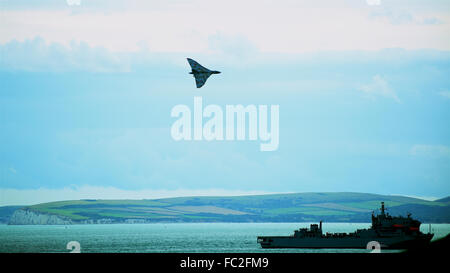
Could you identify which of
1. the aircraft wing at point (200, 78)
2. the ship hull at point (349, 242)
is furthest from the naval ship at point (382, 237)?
the aircraft wing at point (200, 78)

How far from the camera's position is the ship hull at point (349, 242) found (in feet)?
379

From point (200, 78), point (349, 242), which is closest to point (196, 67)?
point (200, 78)

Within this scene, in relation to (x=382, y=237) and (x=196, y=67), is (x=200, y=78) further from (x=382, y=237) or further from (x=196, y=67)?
(x=382, y=237)

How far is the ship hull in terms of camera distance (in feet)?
379

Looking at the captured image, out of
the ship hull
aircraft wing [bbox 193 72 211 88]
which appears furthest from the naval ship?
aircraft wing [bbox 193 72 211 88]

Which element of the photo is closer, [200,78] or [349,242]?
[200,78]

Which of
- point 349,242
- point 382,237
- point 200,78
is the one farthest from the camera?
point 349,242

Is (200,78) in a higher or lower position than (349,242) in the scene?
higher

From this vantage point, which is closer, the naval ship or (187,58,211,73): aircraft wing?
(187,58,211,73): aircraft wing

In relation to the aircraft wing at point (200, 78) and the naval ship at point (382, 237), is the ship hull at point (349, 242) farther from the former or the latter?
the aircraft wing at point (200, 78)

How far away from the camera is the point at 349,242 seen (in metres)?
118

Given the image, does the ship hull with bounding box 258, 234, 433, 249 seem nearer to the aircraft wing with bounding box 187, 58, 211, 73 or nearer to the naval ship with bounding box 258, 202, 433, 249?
the naval ship with bounding box 258, 202, 433, 249
